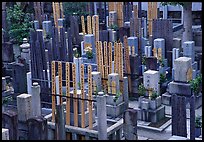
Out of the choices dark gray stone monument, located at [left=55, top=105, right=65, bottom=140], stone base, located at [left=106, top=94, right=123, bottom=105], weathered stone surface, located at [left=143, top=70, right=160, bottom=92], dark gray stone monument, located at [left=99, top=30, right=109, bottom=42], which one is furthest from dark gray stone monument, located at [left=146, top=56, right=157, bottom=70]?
dark gray stone monument, located at [left=55, top=105, right=65, bottom=140]

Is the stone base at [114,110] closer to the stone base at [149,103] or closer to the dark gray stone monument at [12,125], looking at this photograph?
the stone base at [149,103]

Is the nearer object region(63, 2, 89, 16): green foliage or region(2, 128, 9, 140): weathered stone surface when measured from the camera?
region(2, 128, 9, 140): weathered stone surface

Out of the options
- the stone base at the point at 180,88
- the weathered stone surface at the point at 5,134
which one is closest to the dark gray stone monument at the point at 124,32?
the stone base at the point at 180,88

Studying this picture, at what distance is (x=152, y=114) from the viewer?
12.6 meters

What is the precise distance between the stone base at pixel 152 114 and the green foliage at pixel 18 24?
9118 mm

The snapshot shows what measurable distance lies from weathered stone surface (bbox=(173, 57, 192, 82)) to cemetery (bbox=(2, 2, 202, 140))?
0.09 feet

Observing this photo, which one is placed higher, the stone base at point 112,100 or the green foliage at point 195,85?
the green foliage at point 195,85

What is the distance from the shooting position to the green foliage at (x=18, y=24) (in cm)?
2068

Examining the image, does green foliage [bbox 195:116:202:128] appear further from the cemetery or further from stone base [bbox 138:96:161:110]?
stone base [bbox 138:96:161:110]

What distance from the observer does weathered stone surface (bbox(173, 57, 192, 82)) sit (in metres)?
13.6

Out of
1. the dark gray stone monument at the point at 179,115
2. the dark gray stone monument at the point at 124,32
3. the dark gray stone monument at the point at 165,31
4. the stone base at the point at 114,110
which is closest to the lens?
the dark gray stone monument at the point at 179,115

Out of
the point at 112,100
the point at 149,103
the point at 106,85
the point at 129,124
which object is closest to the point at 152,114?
the point at 149,103

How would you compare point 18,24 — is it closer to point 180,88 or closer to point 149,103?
point 180,88

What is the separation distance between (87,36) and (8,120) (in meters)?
7.38
